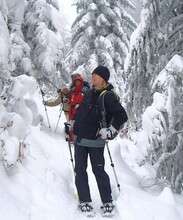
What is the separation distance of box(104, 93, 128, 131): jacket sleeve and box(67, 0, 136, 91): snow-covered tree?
14.0 m

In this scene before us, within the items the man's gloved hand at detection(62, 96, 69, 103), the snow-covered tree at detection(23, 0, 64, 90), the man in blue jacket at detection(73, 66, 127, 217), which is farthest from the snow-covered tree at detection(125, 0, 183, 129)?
the snow-covered tree at detection(23, 0, 64, 90)

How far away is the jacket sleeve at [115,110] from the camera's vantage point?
5.05 m

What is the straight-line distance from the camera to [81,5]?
20.9 metres

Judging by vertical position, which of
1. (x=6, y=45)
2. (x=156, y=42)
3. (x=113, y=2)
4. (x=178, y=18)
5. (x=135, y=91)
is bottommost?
(x=113, y=2)

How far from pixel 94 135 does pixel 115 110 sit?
55cm

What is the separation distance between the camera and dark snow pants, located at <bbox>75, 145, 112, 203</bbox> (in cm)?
523

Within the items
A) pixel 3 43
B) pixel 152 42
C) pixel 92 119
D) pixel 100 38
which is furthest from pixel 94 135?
pixel 100 38

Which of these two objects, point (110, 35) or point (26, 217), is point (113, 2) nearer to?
point (110, 35)

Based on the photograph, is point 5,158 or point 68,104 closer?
point 5,158

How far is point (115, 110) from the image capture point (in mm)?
5039

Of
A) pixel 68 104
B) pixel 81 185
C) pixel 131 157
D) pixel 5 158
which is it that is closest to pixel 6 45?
pixel 5 158

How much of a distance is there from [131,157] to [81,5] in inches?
540

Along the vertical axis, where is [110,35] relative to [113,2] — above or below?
below

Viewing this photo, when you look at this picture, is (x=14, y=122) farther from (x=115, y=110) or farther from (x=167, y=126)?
(x=167, y=126)
